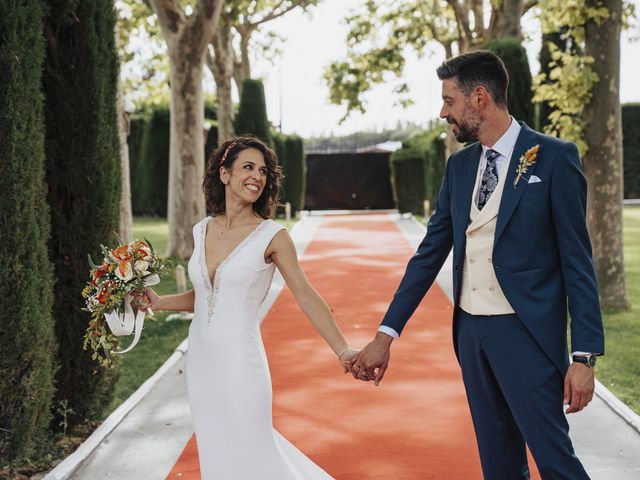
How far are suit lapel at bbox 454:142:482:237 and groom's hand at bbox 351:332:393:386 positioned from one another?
0.67m

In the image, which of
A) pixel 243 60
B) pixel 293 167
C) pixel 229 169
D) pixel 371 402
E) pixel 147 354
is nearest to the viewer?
pixel 229 169

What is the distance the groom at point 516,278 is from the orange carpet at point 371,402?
178 centimetres

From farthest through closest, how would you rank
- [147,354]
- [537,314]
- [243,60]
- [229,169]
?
[243,60]
[147,354]
[229,169]
[537,314]

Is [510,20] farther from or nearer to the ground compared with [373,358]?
farther from the ground

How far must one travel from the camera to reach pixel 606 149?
1135 cm

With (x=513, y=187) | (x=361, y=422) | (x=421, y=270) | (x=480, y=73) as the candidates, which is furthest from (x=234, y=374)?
(x=361, y=422)

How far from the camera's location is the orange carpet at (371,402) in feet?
17.6

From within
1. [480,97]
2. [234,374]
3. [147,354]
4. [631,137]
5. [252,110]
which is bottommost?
[147,354]

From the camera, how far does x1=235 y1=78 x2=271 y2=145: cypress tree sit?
27969mm

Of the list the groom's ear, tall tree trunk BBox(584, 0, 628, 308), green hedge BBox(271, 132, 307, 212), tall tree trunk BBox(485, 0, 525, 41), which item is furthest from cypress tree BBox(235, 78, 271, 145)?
the groom's ear

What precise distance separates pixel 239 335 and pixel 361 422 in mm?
2682

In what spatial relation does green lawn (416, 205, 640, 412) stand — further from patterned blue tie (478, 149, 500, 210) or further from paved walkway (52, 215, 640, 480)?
patterned blue tie (478, 149, 500, 210)

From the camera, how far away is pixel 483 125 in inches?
139

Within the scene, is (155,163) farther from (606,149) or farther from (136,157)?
(606,149)
